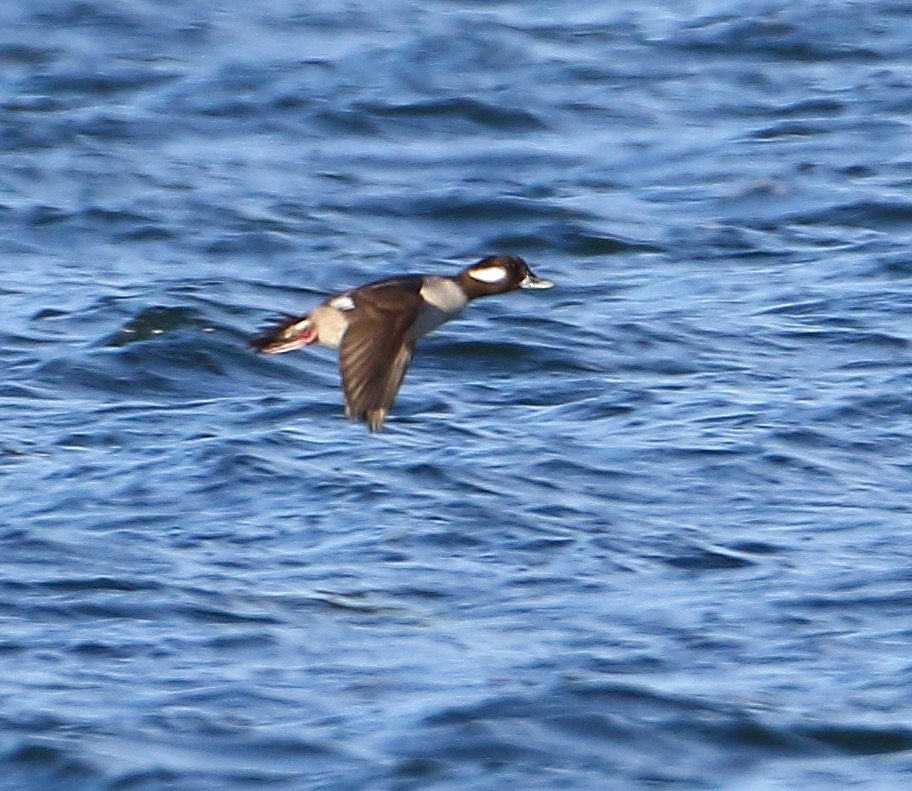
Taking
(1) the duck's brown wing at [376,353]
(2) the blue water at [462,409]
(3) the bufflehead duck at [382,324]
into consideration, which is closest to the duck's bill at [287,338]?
(3) the bufflehead duck at [382,324]

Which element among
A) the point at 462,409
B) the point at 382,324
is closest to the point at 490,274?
the point at 382,324

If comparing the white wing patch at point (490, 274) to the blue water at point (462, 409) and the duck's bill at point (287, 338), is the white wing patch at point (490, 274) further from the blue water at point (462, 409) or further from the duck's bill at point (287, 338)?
the blue water at point (462, 409)

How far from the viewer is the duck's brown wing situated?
6.91 meters

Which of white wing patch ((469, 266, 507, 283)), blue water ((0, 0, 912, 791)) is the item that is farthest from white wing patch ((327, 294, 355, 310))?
blue water ((0, 0, 912, 791))

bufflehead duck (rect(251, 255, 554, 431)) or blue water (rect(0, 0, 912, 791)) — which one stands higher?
bufflehead duck (rect(251, 255, 554, 431))

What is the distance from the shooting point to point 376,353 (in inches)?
281

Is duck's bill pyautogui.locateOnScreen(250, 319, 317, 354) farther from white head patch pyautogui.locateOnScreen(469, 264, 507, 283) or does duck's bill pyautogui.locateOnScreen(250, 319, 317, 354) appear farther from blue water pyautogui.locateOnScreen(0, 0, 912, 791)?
blue water pyautogui.locateOnScreen(0, 0, 912, 791)

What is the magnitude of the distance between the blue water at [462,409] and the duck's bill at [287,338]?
1176 millimetres

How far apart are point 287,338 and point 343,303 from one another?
207 mm

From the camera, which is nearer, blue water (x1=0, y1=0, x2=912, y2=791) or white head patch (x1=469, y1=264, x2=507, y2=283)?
blue water (x1=0, y1=0, x2=912, y2=791)

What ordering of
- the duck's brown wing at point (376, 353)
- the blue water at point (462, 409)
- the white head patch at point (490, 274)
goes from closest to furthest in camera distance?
the duck's brown wing at point (376, 353)
the blue water at point (462, 409)
the white head patch at point (490, 274)

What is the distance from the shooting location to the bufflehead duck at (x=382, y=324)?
7000mm

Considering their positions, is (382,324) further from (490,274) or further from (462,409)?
(462,409)

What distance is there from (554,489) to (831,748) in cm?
225
